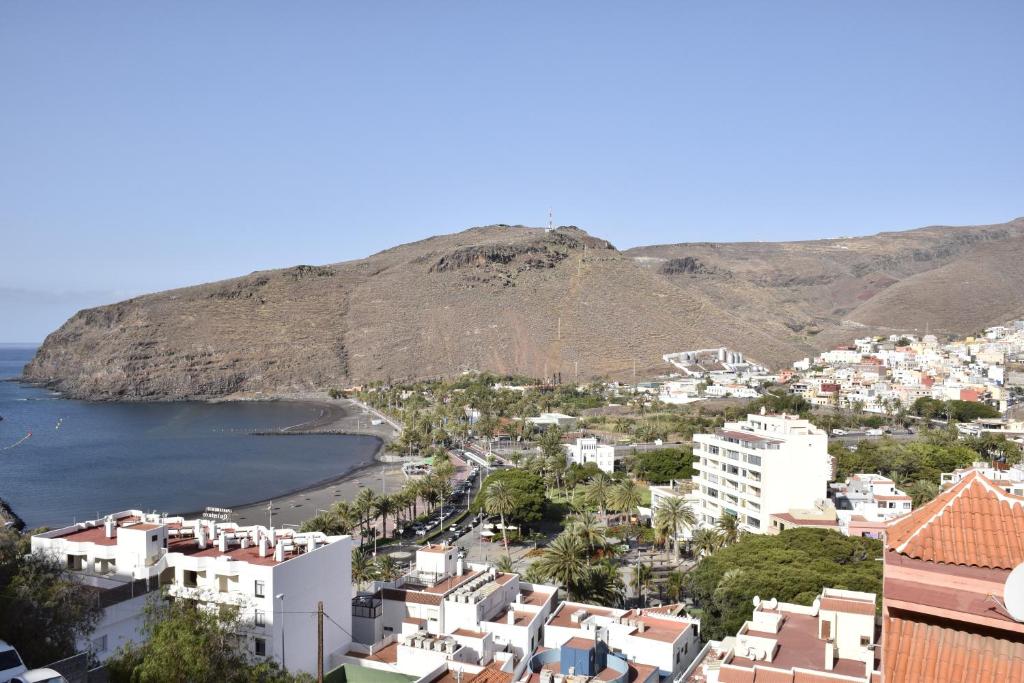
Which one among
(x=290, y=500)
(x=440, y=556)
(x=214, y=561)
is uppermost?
(x=214, y=561)

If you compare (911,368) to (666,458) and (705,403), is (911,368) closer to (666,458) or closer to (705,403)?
(705,403)

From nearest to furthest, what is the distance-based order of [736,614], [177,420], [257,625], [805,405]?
[257,625] → [736,614] → [805,405] → [177,420]

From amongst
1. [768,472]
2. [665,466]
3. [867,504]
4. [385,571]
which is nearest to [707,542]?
[768,472]

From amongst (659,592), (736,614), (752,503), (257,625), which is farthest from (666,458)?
(257,625)

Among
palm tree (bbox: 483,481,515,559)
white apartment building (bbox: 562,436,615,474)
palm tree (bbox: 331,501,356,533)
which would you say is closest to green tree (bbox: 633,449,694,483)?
white apartment building (bbox: 562,436,615,474)

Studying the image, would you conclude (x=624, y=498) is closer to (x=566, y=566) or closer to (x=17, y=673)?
(x=566, y=566)

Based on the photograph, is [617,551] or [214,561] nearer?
[214,561]

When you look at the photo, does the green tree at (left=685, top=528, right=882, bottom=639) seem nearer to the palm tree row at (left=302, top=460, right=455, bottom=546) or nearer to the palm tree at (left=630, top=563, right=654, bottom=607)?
the palm tree at (left=630, top=563, right=654, bottom=607)
